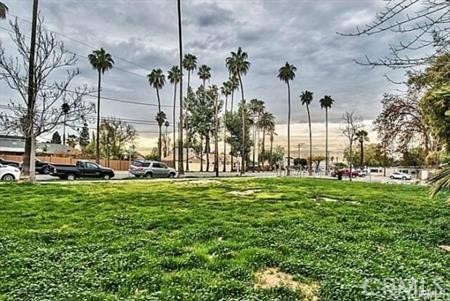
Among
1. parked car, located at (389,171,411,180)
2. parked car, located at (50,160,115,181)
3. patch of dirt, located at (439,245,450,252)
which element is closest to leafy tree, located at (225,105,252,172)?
parked car, located at (389,171,411,180)

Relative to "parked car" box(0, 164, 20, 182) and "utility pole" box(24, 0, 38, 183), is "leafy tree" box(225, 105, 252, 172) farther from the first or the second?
"utility pole" box(24, 0, 38, 183)

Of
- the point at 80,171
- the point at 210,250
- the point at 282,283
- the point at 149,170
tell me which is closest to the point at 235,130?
the point at 149,170

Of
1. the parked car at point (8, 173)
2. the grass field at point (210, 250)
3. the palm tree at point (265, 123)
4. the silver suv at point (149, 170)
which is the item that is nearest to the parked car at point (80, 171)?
the silver suv at point (149, 170)

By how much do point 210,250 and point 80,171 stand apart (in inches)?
982

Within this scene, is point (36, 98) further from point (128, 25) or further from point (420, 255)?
point (420, 255)

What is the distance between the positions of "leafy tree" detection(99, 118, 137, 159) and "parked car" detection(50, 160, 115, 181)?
33648 mm

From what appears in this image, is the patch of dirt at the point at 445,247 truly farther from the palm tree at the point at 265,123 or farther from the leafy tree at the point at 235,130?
the palm tree at the point at 265,123

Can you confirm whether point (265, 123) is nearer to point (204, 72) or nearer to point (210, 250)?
point (204, 72)

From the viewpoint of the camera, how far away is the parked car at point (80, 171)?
28.3 metres

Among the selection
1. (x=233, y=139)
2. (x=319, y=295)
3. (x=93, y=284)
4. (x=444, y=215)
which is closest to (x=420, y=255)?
(x=319, y=295)

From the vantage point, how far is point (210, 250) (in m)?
6.45

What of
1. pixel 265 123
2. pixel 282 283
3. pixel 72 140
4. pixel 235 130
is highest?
pixel 265 123

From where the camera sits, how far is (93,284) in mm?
4902

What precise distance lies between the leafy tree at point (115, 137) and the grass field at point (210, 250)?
5355 cm
